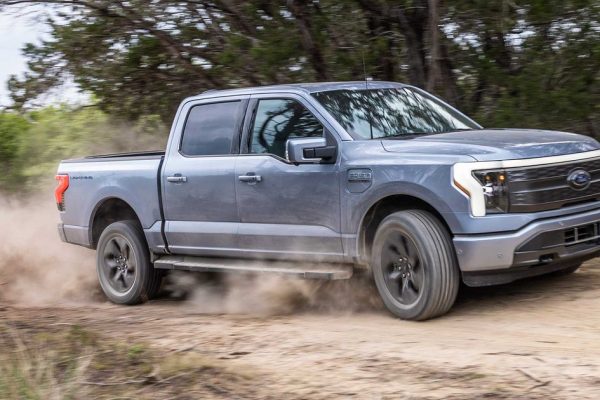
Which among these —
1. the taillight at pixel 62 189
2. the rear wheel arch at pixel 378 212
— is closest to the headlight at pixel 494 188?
the rear wheel arch at pixel 378 212

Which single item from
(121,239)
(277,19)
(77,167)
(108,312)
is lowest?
(108,312)

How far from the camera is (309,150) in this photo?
21.7 ft

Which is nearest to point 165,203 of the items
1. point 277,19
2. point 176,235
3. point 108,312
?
point 176,235

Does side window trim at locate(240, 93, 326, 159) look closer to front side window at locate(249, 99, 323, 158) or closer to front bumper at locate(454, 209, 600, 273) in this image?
front side window at locate(249, 99, 323, 158)

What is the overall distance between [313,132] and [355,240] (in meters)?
0.98

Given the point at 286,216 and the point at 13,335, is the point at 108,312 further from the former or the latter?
the point at 286,216

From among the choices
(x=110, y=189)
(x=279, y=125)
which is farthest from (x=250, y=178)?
(x=110, y=189)

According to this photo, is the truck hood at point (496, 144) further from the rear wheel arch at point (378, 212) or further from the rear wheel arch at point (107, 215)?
the rear wheel arch at point (107, 215)

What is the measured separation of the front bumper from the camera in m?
5.91

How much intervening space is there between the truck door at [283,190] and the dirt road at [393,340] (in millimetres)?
615

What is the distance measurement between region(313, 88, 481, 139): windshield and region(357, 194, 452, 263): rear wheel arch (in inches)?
21.7

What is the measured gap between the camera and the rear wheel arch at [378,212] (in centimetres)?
645

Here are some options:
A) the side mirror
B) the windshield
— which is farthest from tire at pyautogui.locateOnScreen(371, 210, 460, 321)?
the windshield

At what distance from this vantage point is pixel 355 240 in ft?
21.7
